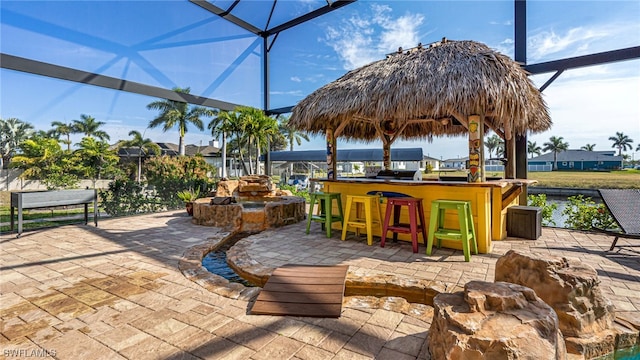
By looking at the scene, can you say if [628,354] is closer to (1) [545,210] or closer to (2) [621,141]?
(1) [545,210]

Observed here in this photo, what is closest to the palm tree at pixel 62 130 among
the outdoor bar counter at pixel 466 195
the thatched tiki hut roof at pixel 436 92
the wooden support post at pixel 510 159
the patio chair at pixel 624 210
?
the thatched tiki hut roof at pixel 436 92

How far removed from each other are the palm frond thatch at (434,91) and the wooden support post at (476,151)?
15cm

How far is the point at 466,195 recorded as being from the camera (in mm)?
4039

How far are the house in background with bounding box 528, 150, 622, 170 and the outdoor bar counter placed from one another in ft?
118

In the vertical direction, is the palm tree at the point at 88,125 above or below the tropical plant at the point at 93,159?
above

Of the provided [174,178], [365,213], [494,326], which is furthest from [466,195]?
[174,178]

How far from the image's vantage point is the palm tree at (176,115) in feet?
69.1

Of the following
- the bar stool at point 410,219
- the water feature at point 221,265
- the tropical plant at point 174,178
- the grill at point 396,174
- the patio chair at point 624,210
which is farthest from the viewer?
the tropical plant at point 174,178

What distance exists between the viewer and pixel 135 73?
24.6ft

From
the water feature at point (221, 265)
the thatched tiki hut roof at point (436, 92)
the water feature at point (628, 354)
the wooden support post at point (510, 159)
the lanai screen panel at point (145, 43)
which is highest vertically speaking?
the lanai screen panel at point (145, 43)

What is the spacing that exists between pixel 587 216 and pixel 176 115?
23518 millimetres

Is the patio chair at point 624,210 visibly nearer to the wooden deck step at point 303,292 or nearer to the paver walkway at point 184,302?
the paver walkway at point 184,302

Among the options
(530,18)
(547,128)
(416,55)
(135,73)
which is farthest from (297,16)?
(547,128)

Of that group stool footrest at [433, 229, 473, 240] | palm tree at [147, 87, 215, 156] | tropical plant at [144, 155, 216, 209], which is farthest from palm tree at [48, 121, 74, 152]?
stool footrest at [433, 229, 473, 240]
